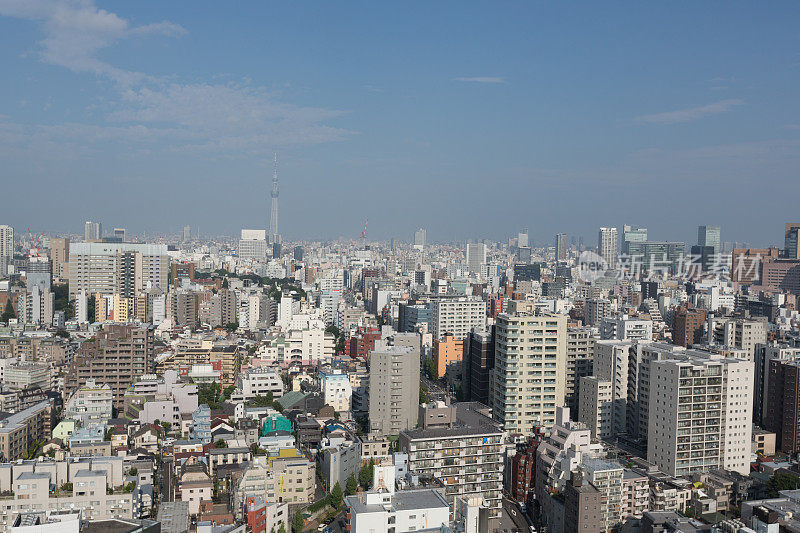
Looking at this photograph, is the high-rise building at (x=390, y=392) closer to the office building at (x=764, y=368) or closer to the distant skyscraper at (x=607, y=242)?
the office building at (x=764, y=368)

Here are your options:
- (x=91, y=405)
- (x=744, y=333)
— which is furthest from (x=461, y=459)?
(x=744, y=333)

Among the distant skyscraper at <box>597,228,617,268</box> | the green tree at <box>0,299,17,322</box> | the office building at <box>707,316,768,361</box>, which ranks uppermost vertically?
the distant skyscraper at <box>597,228,617,268</box>

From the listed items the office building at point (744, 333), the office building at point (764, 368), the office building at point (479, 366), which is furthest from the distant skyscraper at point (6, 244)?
the office building at point (764, 368)

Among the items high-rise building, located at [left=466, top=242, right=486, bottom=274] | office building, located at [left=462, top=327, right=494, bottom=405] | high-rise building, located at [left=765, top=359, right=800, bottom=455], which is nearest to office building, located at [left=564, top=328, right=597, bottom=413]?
office building, located at [left=462, top=327, right=494, bottom=405]

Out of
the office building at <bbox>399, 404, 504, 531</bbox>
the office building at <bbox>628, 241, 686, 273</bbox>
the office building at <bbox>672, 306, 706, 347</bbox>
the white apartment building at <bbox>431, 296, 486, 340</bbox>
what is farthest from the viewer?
the office building at <bbox>628, 241, 686, 273</bbox>

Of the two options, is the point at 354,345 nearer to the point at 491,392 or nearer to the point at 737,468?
the point at 491,392

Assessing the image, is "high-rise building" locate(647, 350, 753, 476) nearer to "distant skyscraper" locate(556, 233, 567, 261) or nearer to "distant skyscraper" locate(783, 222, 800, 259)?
"distant skyscraper" locate(783, 222, 800, 259)
